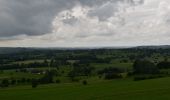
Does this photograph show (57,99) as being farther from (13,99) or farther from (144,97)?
(144,97)

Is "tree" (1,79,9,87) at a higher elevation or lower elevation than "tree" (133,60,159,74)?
lower

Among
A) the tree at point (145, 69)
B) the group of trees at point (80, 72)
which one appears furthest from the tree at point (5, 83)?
the tree at point (145, 69)

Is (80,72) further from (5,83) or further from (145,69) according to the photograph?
(5,83)

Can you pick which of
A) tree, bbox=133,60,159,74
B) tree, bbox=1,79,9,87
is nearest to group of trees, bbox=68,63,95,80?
tree, bbox=133,60,159,74

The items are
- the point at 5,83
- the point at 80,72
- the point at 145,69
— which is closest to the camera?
the point at 5,83

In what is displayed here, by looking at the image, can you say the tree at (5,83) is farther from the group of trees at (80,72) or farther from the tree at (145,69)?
the tree at (145,69)

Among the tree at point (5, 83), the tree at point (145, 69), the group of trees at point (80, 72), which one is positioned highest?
the tree at point (145, 69)

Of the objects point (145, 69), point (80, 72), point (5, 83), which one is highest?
point (145, 69)

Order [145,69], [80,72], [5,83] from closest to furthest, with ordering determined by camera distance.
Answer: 1. [5,83]
2. [145,69]
3. [80,72]

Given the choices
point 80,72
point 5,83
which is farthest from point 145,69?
point 5,83

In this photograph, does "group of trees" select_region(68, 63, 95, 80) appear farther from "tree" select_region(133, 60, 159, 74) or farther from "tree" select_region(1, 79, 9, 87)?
"tree" select_region(1, 79, 9, 87)

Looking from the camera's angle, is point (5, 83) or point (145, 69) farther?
point (145, 69)
